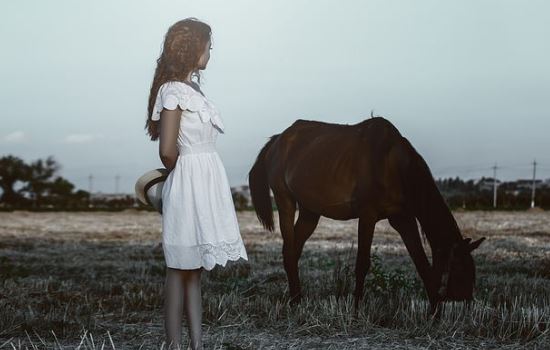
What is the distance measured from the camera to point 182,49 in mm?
4336

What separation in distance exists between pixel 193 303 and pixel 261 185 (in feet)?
14.9

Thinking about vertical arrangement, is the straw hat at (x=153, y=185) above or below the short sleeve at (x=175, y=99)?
below

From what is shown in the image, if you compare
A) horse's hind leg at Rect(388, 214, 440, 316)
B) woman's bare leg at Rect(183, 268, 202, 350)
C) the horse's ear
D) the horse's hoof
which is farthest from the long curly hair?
horse's hind leg at Rect(388, 214, 440, 316)

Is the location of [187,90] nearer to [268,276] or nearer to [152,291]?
[152,291]

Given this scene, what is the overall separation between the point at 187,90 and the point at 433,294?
3.42 metres

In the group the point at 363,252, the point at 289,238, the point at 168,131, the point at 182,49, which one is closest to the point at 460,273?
the point at 363,252

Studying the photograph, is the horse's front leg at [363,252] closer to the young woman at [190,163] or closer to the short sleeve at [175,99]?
the young woman at [190,163]

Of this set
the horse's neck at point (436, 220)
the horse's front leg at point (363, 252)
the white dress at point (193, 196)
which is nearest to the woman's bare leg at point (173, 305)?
the white dress at point (193, 196)

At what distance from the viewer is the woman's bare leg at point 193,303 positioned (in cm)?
450

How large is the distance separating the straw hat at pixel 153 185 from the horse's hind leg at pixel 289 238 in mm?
3151

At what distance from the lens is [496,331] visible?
574cm

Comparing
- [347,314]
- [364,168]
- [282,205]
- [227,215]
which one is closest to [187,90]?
[227,215]

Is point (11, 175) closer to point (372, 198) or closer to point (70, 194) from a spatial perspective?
point (70, 194)

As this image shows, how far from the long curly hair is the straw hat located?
542mm
